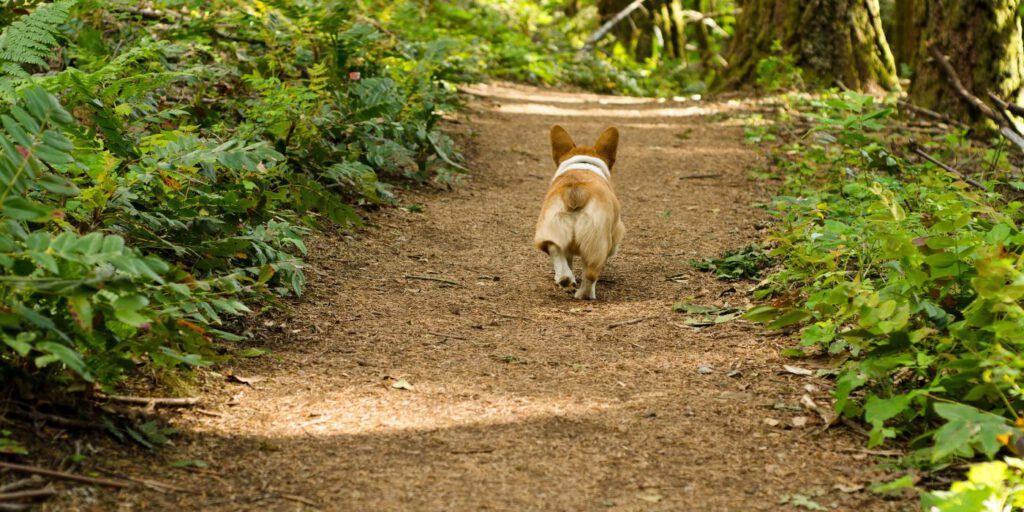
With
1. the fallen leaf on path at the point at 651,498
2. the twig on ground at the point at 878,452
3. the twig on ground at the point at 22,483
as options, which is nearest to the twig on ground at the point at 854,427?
the twig on ground at the point at 878,452

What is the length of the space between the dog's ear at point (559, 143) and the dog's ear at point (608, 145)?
0.25 metres

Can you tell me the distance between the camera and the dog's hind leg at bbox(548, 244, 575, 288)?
587cm

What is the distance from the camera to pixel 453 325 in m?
5.16

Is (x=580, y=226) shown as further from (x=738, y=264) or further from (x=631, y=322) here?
(x=738, y=264)

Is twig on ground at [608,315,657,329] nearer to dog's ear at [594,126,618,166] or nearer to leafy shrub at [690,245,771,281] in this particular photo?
leafy shrub at [690,245,771,281]

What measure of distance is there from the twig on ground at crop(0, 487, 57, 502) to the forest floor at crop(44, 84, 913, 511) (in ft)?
0.15

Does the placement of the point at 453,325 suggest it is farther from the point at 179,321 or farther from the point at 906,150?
the point at 906,150

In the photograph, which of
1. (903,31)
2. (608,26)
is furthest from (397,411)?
(608,26)

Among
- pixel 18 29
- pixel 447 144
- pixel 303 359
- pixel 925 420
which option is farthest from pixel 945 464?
pixel 447 144

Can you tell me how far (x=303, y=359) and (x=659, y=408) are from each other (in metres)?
1.68

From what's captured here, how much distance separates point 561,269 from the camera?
5883mm

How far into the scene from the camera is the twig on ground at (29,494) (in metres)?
2.67

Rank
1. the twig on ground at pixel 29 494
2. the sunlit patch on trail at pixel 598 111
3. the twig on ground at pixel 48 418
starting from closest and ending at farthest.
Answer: the twig on ground at pixel 29 494 → the twig on ground at pixel 48 418 → the sunlit patch on trail at pixel 598 111

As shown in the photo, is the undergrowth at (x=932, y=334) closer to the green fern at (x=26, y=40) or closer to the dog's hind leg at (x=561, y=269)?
the dog's hind leg at (x=561, y=269)
